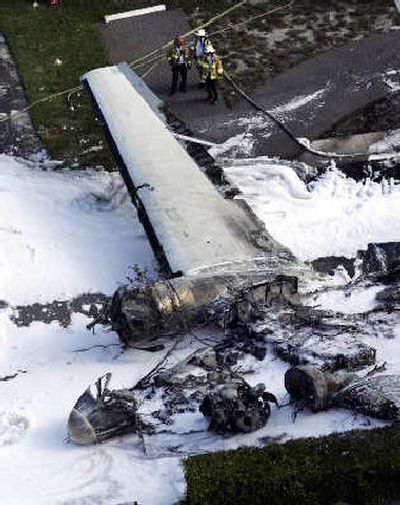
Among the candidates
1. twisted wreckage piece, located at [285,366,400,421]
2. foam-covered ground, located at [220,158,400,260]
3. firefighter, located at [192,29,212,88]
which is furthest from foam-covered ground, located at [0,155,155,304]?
twisted wreckage piece, located at [285,366,400,421]

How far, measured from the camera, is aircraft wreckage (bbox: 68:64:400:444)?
1012 centimetres

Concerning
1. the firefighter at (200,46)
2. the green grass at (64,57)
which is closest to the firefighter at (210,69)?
the firefighter at (200,46)

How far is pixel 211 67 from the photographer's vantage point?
65.0 feet

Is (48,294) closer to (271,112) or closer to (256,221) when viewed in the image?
(256,221)

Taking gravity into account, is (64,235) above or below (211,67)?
below

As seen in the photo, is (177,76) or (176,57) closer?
(176,57)

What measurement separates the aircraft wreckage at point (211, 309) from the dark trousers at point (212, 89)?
3.76 metres

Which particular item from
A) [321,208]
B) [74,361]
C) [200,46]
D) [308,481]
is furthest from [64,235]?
[308,481]

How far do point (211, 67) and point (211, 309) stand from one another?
29.0ft

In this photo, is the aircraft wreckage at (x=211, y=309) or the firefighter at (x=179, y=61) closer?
the aircraft wreckage at (x=211, y=309)

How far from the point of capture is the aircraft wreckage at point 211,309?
10.1 metres

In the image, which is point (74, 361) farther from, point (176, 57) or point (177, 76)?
point (177, 76)

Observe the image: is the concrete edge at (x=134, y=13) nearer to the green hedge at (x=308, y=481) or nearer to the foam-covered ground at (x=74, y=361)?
the foam-covered ground at (x=74, y=361)

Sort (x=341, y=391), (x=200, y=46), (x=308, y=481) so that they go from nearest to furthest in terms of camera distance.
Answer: (x=308, y=481), (x=341, y=391), (x=200, y=46)
